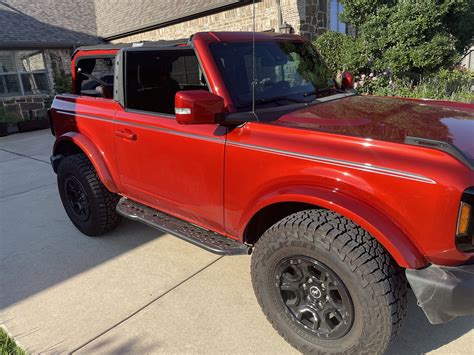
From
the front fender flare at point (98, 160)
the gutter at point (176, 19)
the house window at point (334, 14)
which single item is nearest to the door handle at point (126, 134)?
the front fender flare at point (98, 160)

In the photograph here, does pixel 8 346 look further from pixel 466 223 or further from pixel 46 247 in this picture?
pixel 466 223

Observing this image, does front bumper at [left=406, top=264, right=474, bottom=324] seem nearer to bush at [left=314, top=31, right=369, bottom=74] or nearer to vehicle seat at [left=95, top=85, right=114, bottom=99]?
vehicle seat at [left=95, top=85, right=114, bottom=99]

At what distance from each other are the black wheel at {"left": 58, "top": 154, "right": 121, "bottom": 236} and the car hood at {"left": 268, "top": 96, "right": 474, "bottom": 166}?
209cm

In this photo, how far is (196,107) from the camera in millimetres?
2244

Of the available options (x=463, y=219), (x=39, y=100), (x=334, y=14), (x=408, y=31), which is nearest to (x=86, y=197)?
(x=463, y=219)

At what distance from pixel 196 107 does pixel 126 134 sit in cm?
116

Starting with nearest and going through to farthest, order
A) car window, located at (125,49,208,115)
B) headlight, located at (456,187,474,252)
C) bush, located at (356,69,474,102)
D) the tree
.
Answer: headlight, located at (456,187,474,252)
car window, located at (125,49,208,115)
bush, located at (356,69,474,102)
the tree

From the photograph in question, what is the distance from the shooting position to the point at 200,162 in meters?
2.64

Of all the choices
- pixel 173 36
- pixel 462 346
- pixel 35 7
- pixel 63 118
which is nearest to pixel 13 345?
pixel 63 118

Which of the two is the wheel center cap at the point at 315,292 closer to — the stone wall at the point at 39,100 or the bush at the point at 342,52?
the bush at the point at 342,52

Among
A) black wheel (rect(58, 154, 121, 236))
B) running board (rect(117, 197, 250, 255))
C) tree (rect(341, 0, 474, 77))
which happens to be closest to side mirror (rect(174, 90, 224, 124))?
running board (rect(117, 197, 250, 255))

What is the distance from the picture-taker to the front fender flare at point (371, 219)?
182 cm

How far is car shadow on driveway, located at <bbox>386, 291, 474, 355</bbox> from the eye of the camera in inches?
92.7

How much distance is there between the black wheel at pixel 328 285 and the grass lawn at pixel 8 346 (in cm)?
159
